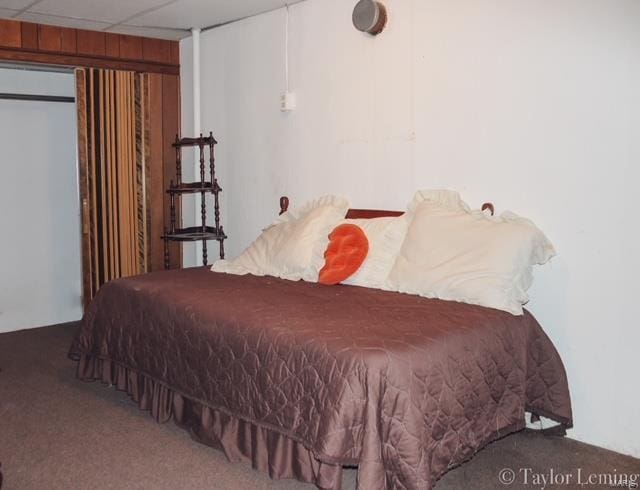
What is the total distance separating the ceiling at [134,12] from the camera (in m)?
3.68

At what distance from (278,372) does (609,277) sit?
1.35m

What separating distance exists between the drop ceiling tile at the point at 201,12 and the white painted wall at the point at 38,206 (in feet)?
3.37

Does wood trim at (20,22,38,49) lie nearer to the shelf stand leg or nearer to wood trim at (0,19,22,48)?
wood trim at (0,19,22,48)

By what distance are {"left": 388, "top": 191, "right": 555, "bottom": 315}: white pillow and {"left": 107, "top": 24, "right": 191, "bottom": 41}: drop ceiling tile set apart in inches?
98.3

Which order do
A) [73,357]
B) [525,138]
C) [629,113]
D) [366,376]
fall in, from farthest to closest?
[73,357] < [525,138] < [629,113] < [366,376]

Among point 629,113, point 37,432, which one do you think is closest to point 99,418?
point 37,432

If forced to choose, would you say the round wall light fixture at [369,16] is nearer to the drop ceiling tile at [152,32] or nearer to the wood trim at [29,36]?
the drop ceiling tile at [152,32]

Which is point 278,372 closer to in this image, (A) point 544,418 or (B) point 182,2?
(A) point 544,418

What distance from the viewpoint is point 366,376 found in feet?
6.27

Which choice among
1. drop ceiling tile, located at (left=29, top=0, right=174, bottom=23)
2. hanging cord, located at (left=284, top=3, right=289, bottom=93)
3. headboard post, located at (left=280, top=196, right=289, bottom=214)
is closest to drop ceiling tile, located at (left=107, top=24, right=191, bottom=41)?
drop ceiling tile, located at (left=29, top=0, right=174, bottom=23)

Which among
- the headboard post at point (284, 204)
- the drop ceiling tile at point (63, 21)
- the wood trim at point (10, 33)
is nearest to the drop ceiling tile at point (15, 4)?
the drop ceiling tile at point (63, 21)

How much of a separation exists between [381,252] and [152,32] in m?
2.50

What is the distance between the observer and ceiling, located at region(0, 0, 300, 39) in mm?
3678

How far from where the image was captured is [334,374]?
1.98m
